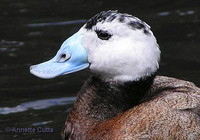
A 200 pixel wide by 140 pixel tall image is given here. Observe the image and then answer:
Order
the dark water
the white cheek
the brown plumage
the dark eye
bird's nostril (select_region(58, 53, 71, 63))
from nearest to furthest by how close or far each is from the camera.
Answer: the brown plumage < the white cheek < the dark eye < bird's nostril (select_region(58, 53, 71, 63)) < the dark water

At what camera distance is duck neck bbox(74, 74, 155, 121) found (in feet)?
18.8

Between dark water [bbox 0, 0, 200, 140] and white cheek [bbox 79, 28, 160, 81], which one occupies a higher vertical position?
white cheek [bbox 79, 28, 160, 81]

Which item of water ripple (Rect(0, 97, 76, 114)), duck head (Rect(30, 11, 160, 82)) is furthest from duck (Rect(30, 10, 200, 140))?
water ripple (Rect(0, 97, 76, 114))

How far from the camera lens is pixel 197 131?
17.5 ft

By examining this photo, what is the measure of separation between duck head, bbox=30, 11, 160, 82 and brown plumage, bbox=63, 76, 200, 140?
0.63 ft

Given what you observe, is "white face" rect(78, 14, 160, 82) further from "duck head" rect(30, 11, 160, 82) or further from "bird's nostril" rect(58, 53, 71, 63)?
"bird's nostril" rect(58, 53, 71, 63)

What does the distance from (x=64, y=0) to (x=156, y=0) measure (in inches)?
56.4

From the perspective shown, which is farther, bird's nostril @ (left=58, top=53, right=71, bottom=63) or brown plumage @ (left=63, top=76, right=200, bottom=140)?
bird's nostril @ (left=58, top=53, right=71, bottom=63)

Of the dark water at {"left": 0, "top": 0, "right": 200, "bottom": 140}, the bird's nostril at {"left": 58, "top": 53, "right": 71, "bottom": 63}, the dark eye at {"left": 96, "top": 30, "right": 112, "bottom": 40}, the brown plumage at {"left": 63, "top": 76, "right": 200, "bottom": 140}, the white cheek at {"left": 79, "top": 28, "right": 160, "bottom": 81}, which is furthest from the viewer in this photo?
the dark water at {"left": 0, "top": 0, "right": 200, "bottom": 140}

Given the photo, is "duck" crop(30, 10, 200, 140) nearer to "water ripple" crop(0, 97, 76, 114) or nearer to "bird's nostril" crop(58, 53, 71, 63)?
"bird's nostril" crop(58, 53, 71, 63)

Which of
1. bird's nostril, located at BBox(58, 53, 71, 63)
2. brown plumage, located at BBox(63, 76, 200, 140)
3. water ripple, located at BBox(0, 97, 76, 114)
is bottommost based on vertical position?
water ripple, located at BBox(0, 97, 76, 114)

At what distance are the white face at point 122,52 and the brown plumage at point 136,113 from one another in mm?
162

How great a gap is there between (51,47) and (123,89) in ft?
11.0

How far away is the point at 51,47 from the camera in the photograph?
893 cm
